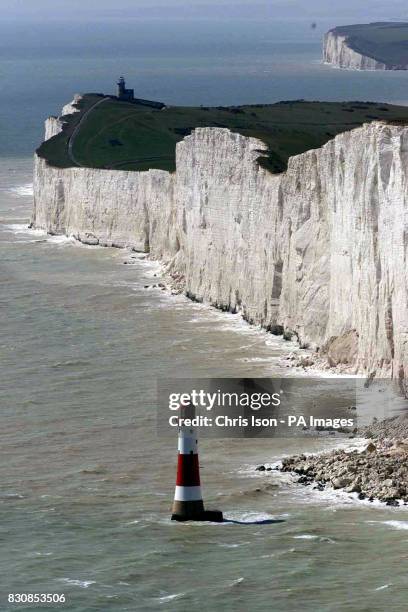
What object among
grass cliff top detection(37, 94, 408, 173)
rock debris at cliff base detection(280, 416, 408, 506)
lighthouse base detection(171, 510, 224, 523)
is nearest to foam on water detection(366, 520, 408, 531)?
rock debris at cliff base detection(280, 416, 408, 506)

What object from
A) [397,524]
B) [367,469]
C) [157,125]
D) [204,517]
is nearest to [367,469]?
[367,469]

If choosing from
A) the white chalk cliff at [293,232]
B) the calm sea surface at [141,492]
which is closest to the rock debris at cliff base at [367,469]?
the calm sea surface at [141,492]

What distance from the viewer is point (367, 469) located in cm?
3366

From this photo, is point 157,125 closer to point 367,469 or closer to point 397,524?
point 367,469

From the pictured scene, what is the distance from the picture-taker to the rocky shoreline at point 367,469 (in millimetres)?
32625

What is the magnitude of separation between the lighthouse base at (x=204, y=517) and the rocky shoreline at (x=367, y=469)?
2639 mm

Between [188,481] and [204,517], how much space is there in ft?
4.08

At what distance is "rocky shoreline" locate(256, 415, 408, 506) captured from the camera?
32.6m

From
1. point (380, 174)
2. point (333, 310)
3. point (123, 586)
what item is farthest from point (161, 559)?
point (333, 310)

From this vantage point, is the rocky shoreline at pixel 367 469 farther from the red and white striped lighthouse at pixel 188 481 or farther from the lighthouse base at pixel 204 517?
the red and white striped lighthouse at pixel 188 481

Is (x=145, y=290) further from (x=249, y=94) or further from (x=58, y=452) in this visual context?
(x=249, y=94)

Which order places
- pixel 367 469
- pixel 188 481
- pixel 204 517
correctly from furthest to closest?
1. pixel 367 469
2. pixel 204 517
3. pixel 188 481

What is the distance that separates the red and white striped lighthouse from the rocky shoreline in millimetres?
2791

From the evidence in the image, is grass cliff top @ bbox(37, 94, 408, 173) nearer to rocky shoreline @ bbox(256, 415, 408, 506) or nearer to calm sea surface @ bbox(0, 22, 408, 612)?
calm sea surface @ bbox(0, 22, 408, 612)
